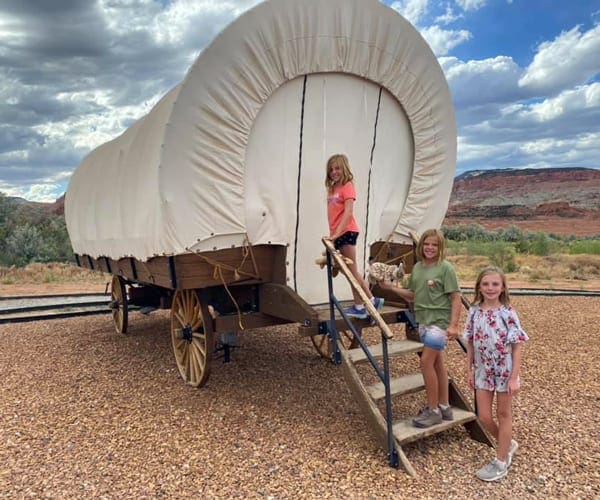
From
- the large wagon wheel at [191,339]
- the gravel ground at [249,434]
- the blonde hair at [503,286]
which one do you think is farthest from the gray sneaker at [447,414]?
the large wagon wheel at [191,339]

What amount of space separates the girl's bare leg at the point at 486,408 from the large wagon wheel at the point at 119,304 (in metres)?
5.52

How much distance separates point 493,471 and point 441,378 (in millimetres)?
684

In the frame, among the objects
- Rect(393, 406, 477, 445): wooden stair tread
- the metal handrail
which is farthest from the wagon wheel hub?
Rect(393, 406, 477, 445): wooden stair tread

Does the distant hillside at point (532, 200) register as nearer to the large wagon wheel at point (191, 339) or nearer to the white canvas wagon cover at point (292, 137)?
the white canvas wagon cover at point (292, 137)

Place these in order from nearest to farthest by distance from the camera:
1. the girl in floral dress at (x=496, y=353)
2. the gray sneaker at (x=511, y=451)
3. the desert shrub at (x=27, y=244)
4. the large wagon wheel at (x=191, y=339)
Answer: the girl in floral dress at (x=496, y=353) → the gray sneaker at (x=511, y=451) → the large wagon wheel at (x=191, y=339) → the desert shrub at (x=27, y=244)

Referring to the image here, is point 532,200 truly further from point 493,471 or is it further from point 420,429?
point 493,471

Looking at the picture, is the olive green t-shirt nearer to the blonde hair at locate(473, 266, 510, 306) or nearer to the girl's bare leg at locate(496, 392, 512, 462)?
the blonde hair at locate(473, 266, 510, 306)

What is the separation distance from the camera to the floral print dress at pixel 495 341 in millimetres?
3207

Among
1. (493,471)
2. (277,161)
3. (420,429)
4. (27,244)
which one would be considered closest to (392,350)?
(420,429)

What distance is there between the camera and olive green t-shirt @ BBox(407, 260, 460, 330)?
356 centimetres

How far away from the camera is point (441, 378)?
371cm

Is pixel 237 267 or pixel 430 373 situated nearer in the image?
pixel 430 373

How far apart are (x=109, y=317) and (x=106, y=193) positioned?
4.06 metres

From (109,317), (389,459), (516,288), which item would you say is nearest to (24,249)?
(109,317)
